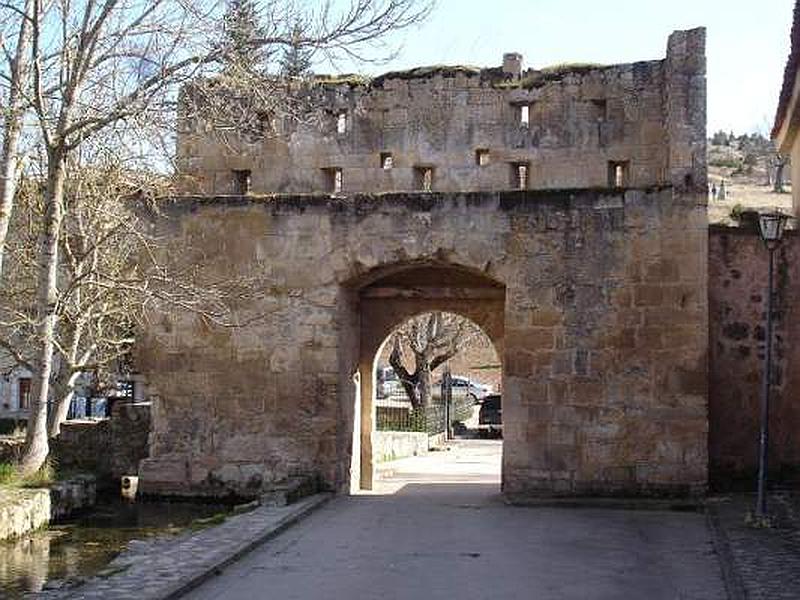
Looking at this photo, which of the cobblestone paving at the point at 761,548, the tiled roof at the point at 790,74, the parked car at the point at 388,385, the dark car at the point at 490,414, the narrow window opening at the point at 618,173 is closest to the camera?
the cobblestone paving at the point at 761,548

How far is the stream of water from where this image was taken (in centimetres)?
877

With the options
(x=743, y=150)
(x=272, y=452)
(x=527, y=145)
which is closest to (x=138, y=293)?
(x=272, y=452)

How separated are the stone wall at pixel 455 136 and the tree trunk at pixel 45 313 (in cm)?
361

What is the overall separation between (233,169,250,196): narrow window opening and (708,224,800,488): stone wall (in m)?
7.48

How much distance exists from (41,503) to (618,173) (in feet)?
31.8

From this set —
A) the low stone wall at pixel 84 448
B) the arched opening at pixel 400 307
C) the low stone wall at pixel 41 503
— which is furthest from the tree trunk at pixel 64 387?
the arched opening at pixel 400 307

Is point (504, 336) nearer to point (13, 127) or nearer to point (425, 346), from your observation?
point (13, 127)

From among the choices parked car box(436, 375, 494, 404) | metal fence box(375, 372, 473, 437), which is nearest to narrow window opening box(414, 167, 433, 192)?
metal fence box(375, 372, 473, 437)

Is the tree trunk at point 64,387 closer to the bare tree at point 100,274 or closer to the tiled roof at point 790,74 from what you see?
the bare tree at point 100,274

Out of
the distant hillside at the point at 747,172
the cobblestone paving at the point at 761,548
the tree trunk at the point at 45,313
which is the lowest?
the cobblestone paving at the point at 761,548

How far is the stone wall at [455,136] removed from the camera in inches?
633

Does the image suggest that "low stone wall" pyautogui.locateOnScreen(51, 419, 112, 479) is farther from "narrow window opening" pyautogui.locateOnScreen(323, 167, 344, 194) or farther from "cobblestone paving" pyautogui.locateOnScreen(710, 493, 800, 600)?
"cobblestone paving" pyautogui.locateOnScreen(710, 493, 800, 600)

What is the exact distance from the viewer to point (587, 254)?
12.7 m

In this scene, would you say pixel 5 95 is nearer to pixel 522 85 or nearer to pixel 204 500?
pixel 204 500
